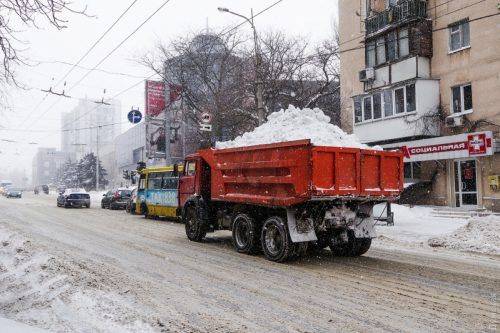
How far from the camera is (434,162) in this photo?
23250mm

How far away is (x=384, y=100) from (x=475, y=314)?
835 inches

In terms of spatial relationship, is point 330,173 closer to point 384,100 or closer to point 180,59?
point 384,100

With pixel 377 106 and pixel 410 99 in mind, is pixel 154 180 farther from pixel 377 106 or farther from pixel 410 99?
pixel 410 99

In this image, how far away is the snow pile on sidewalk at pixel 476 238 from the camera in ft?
36.4

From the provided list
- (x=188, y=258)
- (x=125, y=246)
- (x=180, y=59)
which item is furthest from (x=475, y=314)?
(x=180, y=59)

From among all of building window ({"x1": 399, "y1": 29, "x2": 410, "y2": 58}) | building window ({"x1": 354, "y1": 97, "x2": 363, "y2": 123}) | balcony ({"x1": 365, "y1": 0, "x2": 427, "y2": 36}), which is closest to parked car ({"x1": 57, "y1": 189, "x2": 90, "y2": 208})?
building window ({"x1": 354, "y1": 97, "x2": 363, "y2": 123})

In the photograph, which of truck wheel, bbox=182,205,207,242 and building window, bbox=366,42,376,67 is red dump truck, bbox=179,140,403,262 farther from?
building window, bbox=366,42,376,67

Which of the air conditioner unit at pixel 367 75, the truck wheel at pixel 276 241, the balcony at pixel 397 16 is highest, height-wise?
the balcony at pixel 397 16

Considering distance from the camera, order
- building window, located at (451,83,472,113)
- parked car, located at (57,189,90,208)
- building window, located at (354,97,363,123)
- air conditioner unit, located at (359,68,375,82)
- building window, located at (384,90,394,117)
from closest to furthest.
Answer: building window, located at (451,83,472,113) → building window, located at (384,90,394,117) → air conditioner unit, located at (359,68,375,82) → building window, located at (354,97,363,123) → parked car, located at (57,189,90,208)

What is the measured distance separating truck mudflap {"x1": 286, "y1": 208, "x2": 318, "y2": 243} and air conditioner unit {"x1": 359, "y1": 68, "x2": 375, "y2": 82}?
18.8 meters

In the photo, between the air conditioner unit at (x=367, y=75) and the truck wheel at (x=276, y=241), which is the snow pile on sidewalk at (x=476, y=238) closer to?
the truck wheel at (x=276, y=241)

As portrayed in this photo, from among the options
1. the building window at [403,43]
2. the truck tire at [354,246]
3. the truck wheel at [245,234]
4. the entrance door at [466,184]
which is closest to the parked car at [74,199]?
the building window at [403,43]

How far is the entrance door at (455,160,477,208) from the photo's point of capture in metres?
21.5

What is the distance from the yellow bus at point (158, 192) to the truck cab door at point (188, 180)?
5.72 meters
